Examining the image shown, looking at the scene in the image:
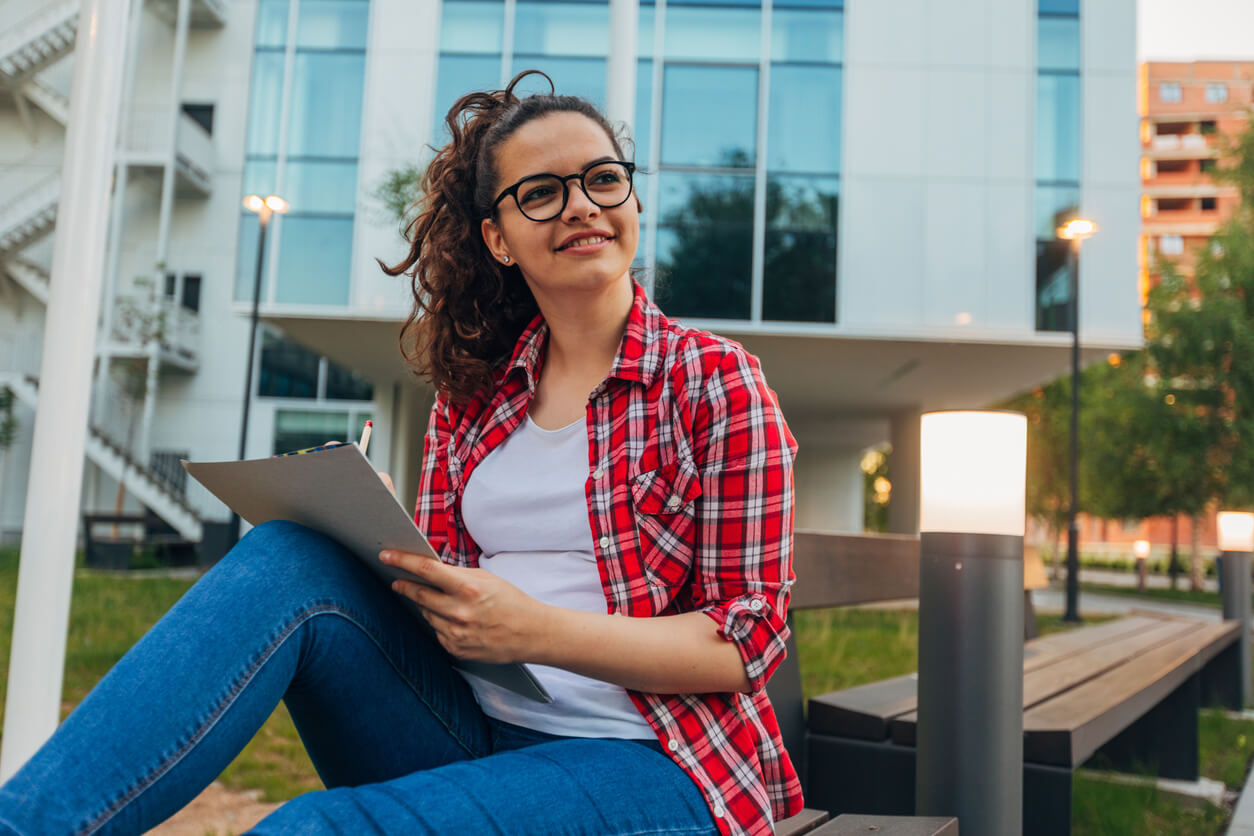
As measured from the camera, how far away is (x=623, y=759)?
56.9 inches

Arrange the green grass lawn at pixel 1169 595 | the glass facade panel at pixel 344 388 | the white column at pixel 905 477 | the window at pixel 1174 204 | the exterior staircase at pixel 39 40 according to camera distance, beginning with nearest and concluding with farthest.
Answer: the exterior staircase at pixel 39 40
the white column at pixel 905 477
the green grass lawn at pixel 1169 595
the glass facade panel at pixel 344 388
the window at pixel 1174 204

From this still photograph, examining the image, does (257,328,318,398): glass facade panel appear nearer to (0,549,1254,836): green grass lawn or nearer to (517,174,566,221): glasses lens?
(0,549,1254,836): green grass lawn

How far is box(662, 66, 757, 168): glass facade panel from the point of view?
544 inches

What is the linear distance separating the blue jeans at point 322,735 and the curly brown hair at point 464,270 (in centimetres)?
63

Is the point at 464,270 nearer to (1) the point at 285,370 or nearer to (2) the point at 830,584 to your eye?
(2) the point at 830,584

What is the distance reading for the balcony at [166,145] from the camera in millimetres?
19375

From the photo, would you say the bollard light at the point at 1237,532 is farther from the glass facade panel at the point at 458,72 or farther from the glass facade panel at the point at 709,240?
the glass facade panel at the point at 458,72

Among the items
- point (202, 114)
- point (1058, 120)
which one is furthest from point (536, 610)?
point (202, 114)

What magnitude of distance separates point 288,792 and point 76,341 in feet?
6.15

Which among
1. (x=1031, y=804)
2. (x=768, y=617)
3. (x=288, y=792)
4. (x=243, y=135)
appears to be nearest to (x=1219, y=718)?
(x=1031, y=804)

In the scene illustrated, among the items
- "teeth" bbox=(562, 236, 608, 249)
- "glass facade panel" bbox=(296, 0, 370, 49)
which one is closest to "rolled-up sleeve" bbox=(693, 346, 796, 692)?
"teeth" bbox=(562, 236, 608, 249)

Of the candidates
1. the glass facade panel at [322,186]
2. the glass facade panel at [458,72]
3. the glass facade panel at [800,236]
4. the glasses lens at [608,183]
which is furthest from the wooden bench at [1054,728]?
the glass facade panel at [458,72]

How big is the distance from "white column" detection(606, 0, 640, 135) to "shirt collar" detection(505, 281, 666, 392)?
1.14 metres

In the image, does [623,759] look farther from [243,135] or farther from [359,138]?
[243,135]
